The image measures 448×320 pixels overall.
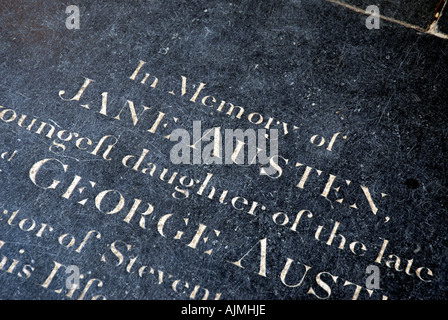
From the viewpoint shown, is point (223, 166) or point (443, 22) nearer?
point (223, 166)

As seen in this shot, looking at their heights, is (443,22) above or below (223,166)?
above

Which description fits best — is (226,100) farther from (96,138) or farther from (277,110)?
(96,138)

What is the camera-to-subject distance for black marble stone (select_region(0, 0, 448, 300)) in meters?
1.48

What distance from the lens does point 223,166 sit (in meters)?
1.62

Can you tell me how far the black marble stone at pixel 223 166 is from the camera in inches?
58.2

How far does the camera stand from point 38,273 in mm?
1456

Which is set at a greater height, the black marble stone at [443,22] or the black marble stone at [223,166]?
the black marble stone at [443,22]

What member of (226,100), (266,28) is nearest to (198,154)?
(226,100)

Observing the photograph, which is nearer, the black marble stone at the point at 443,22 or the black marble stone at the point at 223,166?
the black marble stone at the point at 223,166

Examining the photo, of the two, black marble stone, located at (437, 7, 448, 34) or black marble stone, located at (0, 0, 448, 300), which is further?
black marble stone, located at (437, 7, 448, 34)

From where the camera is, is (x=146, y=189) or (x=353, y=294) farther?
(x=146, y=189)

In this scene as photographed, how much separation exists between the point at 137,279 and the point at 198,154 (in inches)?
19.1
